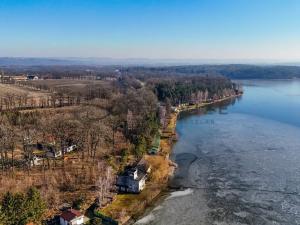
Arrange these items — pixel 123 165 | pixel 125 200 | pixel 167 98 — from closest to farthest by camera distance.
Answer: pixel 125 200, pixel 123 165, pixel 167 98

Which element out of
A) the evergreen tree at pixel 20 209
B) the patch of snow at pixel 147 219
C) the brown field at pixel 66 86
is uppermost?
the brown field at pixel 66 86

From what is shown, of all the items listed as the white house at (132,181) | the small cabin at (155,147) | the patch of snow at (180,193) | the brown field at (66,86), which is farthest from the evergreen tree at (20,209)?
the brown field at (66,86)

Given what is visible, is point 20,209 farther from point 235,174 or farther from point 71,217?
point 235,174

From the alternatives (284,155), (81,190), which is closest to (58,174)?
(81,190)

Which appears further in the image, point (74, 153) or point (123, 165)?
point (74, 153)

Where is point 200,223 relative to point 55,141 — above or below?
below

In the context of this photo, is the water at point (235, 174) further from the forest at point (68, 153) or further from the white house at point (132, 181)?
the forest at point (68, 153)

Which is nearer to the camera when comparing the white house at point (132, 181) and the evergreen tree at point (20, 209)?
the evergreen tree at point (20, 209)

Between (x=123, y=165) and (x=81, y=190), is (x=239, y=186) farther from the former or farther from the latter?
(x=81, y=190)
